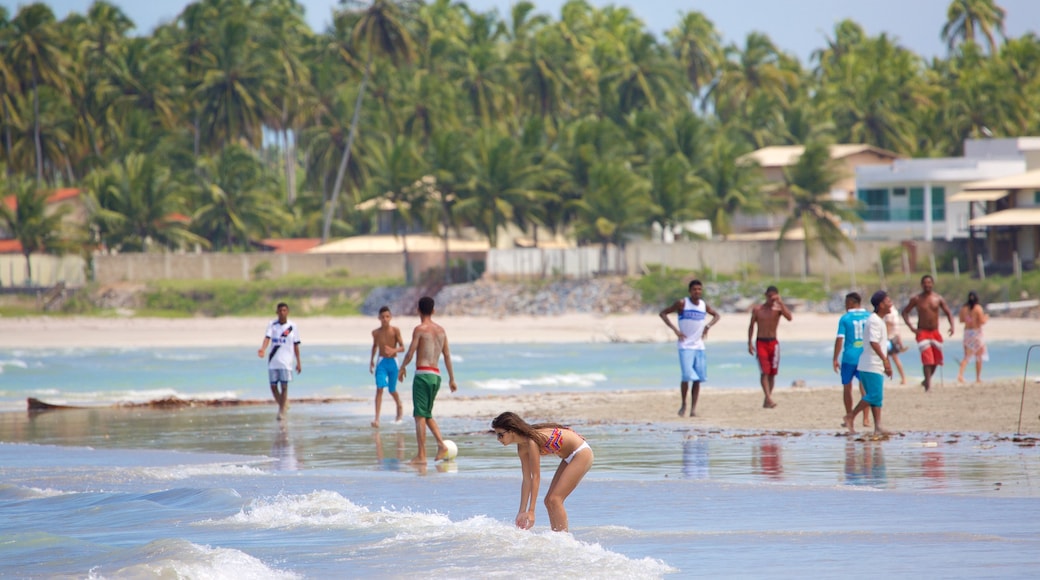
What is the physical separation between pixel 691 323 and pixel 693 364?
544mm

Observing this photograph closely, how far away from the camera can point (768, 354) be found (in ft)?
56.4

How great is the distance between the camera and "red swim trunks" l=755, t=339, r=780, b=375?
17.1 m

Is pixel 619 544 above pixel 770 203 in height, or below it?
below

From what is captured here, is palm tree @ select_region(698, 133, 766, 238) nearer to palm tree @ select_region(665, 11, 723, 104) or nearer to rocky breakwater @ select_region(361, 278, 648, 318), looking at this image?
rocky breakwater @ select_region(361, 278, 648, 318)

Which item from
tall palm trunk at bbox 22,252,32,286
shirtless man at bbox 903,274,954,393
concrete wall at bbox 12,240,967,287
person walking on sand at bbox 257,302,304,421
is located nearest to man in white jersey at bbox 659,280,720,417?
shirtless man at bbox 903,274,954,393

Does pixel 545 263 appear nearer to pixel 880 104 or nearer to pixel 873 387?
pixel 880 104

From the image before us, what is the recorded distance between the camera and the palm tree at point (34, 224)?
185ft

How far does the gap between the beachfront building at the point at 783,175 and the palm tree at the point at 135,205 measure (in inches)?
972

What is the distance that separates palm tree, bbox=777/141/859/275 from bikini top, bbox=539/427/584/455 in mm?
44856

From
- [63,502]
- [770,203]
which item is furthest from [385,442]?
[770,203]

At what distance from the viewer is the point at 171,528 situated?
421 inches

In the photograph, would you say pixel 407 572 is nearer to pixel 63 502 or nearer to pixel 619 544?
pixel 619 544

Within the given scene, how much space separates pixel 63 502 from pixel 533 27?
7484 cm

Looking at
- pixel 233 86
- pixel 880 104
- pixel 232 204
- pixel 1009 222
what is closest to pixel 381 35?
pixel 233 86
